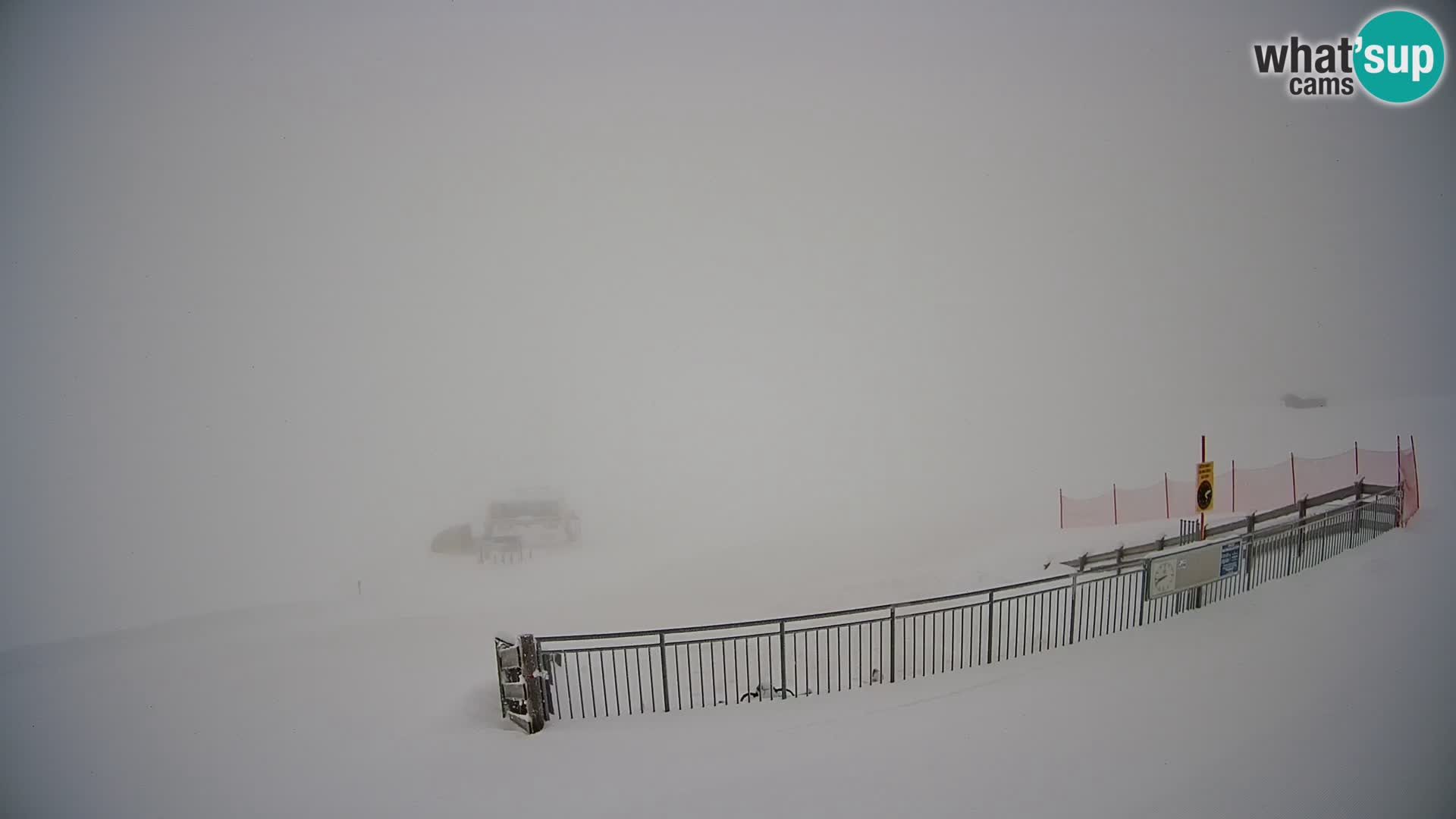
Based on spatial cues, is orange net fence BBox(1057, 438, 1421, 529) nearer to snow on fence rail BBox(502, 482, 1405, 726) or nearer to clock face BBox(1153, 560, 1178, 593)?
snow on fence rail BBox(502, 482, 1405, 726)

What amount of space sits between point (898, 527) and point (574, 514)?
19.7 ft

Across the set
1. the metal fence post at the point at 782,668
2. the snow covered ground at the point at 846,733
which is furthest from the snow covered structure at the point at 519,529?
the metal fence post at the point at 782,668

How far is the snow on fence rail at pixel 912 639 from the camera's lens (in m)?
4.93

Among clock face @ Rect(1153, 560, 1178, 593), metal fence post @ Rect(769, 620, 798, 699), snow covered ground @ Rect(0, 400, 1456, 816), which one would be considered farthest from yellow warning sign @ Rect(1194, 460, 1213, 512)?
metal fence post @ Rect(769, 620, 798, 699)

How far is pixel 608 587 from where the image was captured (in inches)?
342

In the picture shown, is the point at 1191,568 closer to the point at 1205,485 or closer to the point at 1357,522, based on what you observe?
the point at 1205,485

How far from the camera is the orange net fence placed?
973 centimetres

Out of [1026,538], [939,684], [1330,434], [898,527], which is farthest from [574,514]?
[1330,434]

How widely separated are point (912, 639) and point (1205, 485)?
3277 millimetres

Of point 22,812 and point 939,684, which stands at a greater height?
point 939,684

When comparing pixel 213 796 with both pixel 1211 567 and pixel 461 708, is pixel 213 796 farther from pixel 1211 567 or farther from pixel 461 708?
pixel 1211 567

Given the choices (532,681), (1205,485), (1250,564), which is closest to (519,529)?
(532,681)

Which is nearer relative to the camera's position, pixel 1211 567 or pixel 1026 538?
pixel 1211 567

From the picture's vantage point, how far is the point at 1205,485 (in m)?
5.45
